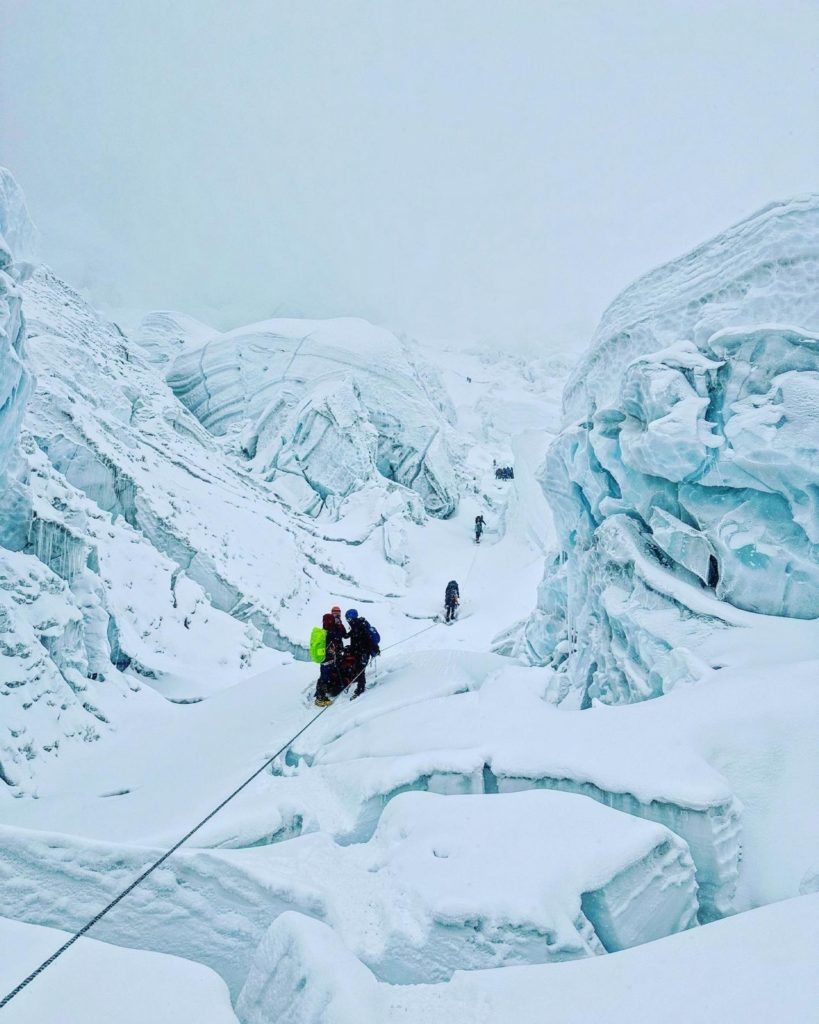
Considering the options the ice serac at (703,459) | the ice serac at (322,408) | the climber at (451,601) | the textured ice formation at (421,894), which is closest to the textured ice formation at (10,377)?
the textured ice formation at (421,894)

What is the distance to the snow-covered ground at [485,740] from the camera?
8.67ft

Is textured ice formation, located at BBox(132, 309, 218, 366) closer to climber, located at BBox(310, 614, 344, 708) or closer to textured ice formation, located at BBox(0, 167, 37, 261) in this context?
textured ice formation, located at BBox(0, 167, 37, 261)

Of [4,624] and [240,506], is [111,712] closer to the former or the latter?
[4,624]

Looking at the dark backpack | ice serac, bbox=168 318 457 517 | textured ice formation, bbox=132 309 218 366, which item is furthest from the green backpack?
textured ice formation, bbox=132 309 218 366

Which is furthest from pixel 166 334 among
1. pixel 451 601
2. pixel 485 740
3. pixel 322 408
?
pixel 485 740

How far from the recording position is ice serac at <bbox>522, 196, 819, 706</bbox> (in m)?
5.73

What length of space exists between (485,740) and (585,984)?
230 cm

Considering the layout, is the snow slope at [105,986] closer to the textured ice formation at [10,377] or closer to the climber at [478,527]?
the textured ice formation at [10,377]

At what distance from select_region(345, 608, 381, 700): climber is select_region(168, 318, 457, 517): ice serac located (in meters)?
18.3

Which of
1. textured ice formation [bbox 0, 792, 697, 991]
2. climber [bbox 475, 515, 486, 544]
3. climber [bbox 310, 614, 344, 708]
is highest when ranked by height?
textured ice formation [bbox 0, 792, 697, 991]

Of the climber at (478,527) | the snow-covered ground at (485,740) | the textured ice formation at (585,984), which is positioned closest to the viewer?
the textured ice formation at (585,984)

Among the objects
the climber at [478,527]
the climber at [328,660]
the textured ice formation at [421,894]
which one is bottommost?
the climber at [478,527]

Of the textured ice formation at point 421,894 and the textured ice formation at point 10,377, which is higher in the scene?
the textured ice formation at point 10,377

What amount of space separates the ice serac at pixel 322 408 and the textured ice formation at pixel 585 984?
23.4 metres
